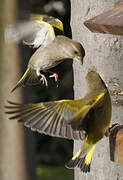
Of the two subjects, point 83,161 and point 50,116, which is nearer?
point 50,116

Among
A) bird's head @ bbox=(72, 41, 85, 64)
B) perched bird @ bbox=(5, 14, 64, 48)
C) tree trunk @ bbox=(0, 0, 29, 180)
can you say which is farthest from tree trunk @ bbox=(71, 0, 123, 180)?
tree trunk @ bbox=(0, 0, 29, 180)

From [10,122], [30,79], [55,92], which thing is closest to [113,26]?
[30,79]

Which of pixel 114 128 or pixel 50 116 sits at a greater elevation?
pixel 50 116

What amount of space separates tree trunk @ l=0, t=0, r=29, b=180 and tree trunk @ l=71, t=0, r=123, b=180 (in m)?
3.05

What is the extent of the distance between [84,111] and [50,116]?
22 centimetres

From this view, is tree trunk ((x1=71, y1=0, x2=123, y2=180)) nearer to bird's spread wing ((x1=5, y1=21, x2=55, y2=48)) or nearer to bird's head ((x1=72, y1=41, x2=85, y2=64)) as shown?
bird's head ((x1=72, y1=41, x2=85, y2=64))

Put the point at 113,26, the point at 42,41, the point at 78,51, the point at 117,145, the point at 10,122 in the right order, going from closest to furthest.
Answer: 1. the point at 113,26
2. the point at 117,145
3. the point at 78,51
4. the point at 42,41
5. the point at 10,122

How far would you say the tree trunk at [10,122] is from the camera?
6016 mm

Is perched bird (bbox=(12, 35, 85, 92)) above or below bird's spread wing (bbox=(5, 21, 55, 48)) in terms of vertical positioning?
below

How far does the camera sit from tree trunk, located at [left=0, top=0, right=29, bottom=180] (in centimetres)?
602

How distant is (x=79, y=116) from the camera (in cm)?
243

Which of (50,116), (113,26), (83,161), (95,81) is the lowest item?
(83,161)

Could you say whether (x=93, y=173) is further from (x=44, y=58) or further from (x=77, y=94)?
(x=44, y=58)

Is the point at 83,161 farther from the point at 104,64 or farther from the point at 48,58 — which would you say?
the point at 48,58
